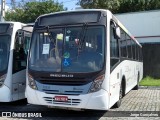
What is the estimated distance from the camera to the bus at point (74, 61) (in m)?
8.48

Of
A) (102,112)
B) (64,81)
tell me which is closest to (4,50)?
(64,81)

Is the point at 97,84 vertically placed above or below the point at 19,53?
below

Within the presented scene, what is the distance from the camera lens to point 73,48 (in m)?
8.89

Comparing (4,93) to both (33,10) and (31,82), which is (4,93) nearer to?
(31,82)

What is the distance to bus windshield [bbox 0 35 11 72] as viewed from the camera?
10477mm

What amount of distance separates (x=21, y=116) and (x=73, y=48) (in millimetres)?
2515

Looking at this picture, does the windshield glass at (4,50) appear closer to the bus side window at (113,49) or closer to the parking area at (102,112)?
the parking area at (102,112)

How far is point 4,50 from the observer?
35.0ft

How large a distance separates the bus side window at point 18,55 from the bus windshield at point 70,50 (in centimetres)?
162

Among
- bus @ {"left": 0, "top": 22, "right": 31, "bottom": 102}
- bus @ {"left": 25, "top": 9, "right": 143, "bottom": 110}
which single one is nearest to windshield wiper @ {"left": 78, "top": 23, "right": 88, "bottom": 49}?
bus @ {"left": 25, "top": 9, "right": 143, "bottom": 110}

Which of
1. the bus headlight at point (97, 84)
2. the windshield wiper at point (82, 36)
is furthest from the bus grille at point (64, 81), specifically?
the windshield wiper at point (82, 36)

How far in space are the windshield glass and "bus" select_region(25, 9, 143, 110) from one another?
1.49m

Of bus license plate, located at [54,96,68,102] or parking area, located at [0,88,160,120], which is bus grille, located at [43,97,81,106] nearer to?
bus license plate, located at [54,96,68,102]

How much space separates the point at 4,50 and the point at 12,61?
45cm
